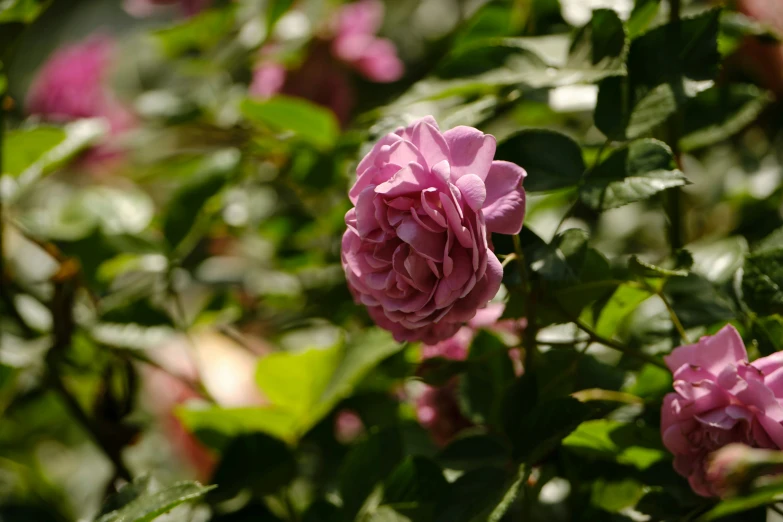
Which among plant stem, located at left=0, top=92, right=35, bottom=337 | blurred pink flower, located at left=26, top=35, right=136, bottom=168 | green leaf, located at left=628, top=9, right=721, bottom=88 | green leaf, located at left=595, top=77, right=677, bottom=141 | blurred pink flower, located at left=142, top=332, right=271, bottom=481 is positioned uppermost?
green leaf, located at left=628, top=9, right=721, bottom=88

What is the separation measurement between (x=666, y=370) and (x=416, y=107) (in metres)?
0.25

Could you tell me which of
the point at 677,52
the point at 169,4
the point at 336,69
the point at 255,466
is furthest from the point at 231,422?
the point at 169,4

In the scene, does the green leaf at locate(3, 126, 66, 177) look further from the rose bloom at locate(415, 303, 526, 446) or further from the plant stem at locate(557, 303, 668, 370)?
the plant stem at locate(557, 303, 668, 370)

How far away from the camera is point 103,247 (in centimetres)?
69

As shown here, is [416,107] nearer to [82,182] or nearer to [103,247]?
[103,247]

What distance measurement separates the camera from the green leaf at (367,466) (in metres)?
0.47

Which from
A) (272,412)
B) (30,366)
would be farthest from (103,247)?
(272,412)

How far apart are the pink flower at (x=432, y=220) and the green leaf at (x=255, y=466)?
0.19 metres

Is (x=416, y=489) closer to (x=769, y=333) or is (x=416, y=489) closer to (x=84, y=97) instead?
(x=769, y=333)

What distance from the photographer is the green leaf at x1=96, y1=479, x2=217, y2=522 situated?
35 cm

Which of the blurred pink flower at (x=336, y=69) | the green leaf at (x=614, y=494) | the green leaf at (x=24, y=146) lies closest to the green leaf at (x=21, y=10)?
the green leaf at (x=24, y=146)

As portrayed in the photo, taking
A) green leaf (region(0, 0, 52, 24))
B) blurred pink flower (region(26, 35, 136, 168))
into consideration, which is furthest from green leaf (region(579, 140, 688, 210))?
blurred pink flower (region(26, 35, 136, 168))

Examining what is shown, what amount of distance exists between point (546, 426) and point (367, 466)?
15 cm

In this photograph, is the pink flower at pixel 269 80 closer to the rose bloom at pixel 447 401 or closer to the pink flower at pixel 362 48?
the pink flower at pixel 362 48
